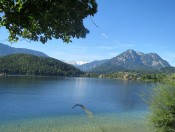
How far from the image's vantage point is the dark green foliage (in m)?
19.0

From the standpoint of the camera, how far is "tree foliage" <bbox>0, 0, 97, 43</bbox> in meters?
4.38

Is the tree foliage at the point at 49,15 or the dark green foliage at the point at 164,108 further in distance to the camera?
the dark green foliage at the point at 164,108

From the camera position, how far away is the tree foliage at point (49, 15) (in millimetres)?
4379

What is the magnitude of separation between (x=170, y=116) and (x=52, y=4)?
16.2 meters

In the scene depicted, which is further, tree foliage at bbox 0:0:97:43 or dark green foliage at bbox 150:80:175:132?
dark green foliage at bbox 150:80:175:132

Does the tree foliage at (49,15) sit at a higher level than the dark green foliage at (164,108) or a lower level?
higher

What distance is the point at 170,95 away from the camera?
19281 millimetres

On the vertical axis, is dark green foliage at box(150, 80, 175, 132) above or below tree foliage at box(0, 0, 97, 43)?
below

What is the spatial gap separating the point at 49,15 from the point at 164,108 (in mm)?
16647

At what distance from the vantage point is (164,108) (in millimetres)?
19562

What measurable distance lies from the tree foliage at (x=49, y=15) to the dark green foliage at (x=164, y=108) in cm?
1519

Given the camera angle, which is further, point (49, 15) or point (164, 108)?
point (164, 108)

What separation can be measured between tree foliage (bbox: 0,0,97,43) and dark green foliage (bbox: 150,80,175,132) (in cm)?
1519

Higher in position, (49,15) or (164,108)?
(49,15)
